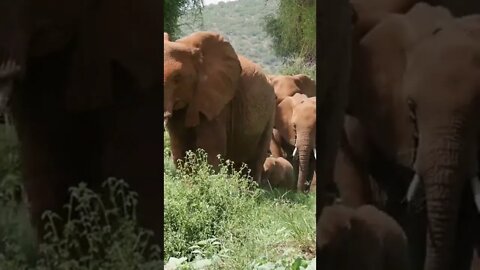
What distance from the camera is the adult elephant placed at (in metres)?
2.08

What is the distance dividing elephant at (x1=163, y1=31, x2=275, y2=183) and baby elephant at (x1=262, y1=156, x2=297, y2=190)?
0.68m

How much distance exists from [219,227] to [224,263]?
0.59 metres

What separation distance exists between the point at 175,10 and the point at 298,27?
1375mm

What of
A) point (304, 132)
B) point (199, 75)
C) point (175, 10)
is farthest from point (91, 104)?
point (175, 10)

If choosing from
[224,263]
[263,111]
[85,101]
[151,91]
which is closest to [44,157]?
[85,101]

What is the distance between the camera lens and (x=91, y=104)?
214 cm

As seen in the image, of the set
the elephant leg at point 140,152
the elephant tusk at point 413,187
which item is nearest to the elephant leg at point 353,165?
the elephant tusk at point 413,187

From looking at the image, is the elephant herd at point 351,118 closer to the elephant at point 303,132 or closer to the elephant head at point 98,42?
the elephant head at point 98,42

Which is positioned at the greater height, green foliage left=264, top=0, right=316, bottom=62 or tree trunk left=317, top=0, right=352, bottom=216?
green foliage left=264, top=0, right=316, bottom=62

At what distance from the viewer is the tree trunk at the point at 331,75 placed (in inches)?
79.7

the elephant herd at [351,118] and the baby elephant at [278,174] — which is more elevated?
the elephant herd at [351,118]

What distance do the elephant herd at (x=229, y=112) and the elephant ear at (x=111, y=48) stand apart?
2.49 meters

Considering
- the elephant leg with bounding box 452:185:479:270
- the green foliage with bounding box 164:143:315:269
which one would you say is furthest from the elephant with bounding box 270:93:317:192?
the elephant leg with bounding box 452:185:479:270

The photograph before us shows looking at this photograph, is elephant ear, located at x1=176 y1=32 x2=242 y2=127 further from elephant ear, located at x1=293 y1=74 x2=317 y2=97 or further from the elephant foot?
the elephant foot
